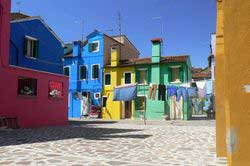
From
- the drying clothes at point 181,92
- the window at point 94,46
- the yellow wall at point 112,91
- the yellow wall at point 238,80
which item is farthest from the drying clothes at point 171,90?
the yellow wall at point 238,80

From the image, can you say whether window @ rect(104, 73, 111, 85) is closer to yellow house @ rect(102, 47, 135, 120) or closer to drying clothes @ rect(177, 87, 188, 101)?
yellow house @ rect(102, 47, 135, 120)

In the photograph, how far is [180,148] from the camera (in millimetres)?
10398

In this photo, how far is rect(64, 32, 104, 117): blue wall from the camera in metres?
36.8

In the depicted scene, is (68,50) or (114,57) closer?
(114,57)

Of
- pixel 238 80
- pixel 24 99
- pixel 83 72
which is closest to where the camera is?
pixel 238 80

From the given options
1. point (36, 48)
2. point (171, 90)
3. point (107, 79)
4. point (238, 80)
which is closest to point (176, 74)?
point (171, 90)

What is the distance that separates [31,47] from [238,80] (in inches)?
885

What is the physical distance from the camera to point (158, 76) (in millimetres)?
33844

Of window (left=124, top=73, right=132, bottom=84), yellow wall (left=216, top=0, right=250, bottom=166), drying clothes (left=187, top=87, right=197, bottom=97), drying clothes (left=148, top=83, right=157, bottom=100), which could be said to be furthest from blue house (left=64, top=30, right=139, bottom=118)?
yellow wall (left=216, top=0, right=250, bottom=166)

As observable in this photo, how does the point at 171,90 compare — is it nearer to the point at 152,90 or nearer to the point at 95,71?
the point at 152,90

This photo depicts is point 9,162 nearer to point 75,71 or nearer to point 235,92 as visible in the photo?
point 235,92

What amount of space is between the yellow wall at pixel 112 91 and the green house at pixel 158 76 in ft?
4.04

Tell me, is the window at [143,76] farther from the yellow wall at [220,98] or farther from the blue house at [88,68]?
the yellow wall at [220,98]

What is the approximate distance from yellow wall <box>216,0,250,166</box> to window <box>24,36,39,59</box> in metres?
21.4
